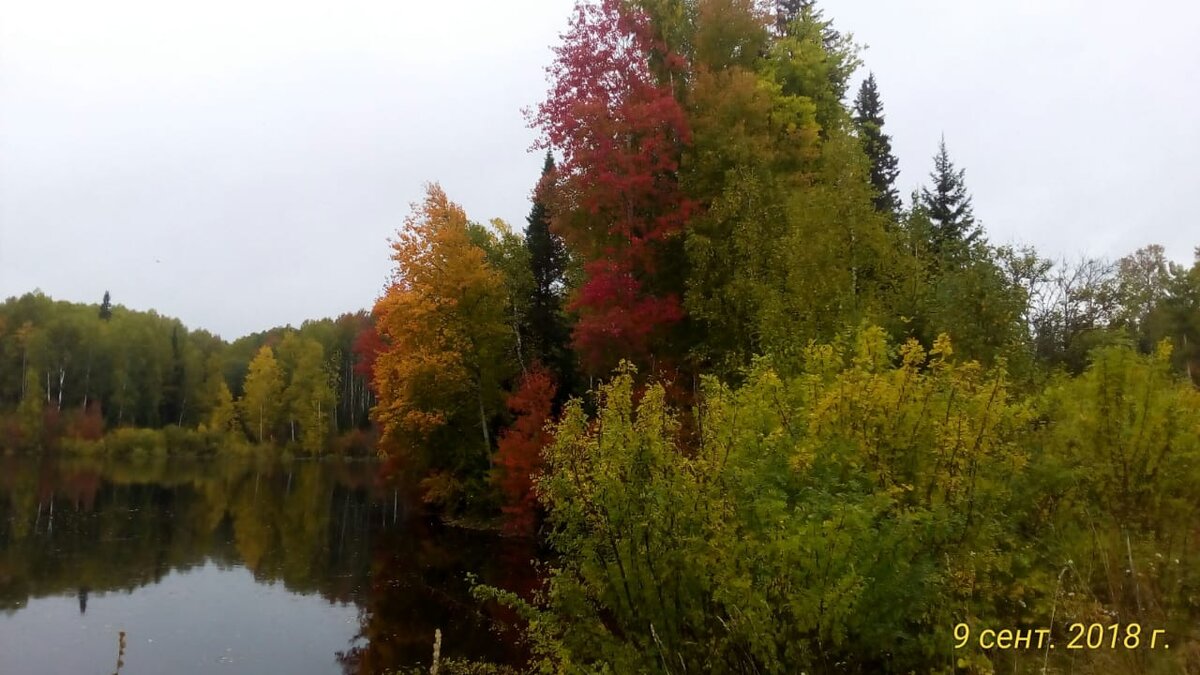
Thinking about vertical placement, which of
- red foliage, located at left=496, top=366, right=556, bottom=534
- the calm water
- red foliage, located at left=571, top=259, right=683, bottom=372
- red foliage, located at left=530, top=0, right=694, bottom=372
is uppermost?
red foliage, located at left=530, top=0, right=694, bottom=372

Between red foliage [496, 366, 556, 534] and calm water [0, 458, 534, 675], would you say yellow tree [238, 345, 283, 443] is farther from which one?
red foliage [496, 366, 556, 534]

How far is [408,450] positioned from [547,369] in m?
7.42

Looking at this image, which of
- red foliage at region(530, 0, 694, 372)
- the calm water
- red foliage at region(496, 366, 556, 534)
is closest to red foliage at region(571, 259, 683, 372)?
red foliage at region(530, 0, 694, 372)

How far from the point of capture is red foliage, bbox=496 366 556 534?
20.9 metres

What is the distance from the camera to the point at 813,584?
18.3 ft

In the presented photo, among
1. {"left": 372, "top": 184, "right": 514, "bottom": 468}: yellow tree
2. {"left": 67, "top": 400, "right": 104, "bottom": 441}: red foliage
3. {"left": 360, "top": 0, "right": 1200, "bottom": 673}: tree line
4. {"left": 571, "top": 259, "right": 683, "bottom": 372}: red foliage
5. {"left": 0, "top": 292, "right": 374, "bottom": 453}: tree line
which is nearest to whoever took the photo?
{"left": 360, "top": 0, "right": 1200, "bottom": 673}: tree line

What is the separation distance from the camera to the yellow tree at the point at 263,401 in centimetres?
6494

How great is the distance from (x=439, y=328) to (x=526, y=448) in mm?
7371

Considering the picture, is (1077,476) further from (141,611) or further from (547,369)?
(547,369)

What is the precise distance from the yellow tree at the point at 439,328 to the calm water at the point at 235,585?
4.31 meters

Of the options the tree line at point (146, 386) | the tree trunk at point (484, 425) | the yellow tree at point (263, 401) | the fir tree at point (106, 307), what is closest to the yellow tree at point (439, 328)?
the tree trunk at point (484, 425)

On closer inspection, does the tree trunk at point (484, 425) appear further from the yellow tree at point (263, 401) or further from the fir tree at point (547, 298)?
the yellow tree at point (263, 401)

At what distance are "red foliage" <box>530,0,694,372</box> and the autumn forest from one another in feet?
0.24

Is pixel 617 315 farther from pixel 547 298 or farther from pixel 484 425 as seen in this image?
pixel 547 298
